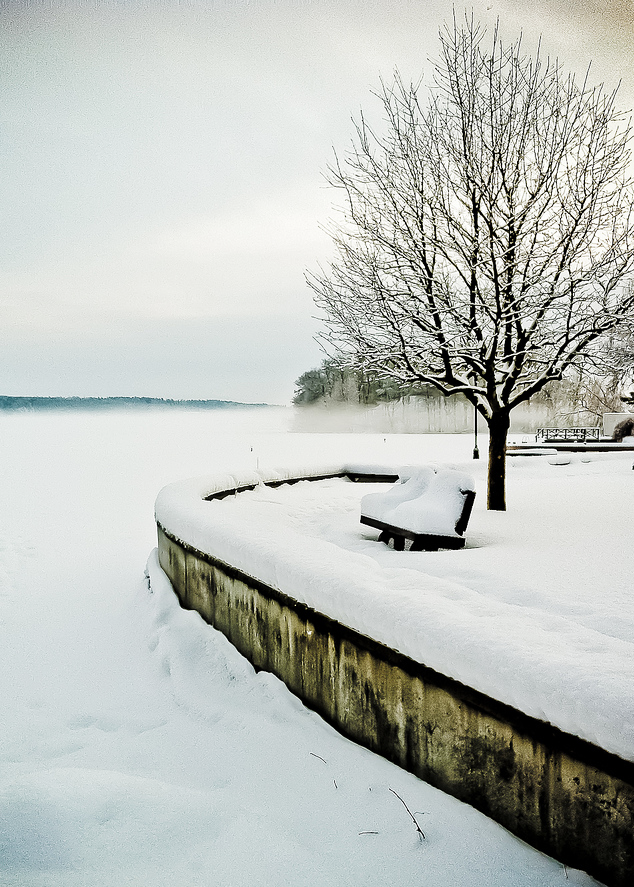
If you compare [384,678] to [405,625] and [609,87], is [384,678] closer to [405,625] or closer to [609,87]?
[405,625]

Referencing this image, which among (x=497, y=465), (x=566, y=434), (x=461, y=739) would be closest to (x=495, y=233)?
(x=497, y=465)

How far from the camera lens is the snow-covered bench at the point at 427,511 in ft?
20.1

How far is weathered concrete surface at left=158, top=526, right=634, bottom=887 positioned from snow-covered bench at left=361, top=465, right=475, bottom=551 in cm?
265

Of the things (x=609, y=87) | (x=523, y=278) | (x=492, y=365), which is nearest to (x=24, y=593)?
(x=492, y=365)

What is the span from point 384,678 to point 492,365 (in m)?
6.75

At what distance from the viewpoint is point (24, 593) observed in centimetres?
733

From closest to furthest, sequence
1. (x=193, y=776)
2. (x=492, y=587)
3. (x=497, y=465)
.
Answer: (x=193, y=776) < (x=492, y=587) < (x=497, y=465)

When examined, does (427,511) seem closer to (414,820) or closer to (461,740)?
(461,740)

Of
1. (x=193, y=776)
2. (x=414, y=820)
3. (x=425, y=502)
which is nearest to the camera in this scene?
(x=414, y=820)

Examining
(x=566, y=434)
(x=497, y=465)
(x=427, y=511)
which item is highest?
(x=497, y=465)

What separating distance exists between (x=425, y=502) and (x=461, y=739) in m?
4.13

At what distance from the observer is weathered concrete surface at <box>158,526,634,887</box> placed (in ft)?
6.37

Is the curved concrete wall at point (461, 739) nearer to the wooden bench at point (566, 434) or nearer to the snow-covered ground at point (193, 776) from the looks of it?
the snow-covered ground at point (193, 776)

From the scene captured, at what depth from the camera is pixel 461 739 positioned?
2436 millimetres
